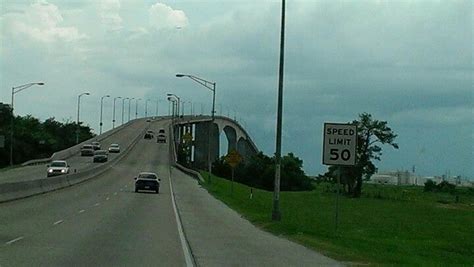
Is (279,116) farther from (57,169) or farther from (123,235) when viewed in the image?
(57,169)

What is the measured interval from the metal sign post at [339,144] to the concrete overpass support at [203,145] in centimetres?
12064

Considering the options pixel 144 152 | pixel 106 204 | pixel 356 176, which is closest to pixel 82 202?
pixel 106 204

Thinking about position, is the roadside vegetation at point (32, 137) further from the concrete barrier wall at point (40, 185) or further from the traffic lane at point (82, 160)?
the concrete barrier wall at point (40, 185)

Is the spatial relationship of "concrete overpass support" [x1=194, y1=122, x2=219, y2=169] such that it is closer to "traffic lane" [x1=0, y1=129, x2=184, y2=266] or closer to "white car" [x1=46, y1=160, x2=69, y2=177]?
"white car" [x1=46, y1=160, x2=69, y2=177]

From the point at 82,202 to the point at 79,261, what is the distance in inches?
1142

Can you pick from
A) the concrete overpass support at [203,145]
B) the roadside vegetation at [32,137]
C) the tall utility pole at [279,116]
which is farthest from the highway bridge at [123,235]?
the concrete overpass support at [203,145]

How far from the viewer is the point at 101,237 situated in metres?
24.9

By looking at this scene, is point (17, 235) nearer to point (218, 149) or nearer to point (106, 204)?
point (106, 204)

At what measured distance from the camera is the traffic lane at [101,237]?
18.8 metres

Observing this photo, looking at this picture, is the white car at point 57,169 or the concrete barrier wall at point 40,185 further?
the white car at point 57,169

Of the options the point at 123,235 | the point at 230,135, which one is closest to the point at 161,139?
the point at 230,135

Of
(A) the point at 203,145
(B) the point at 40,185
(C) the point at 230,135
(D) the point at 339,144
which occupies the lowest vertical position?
(B) the point at 40,185

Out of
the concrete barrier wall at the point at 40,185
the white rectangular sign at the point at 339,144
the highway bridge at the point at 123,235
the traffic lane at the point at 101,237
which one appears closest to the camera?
the traffic lane at the point at 101,237

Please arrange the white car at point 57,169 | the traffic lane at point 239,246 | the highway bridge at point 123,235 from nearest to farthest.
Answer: the highway bridge at point 123,235 < the traffic lane at point 239,246 < the white car at point 57,169
